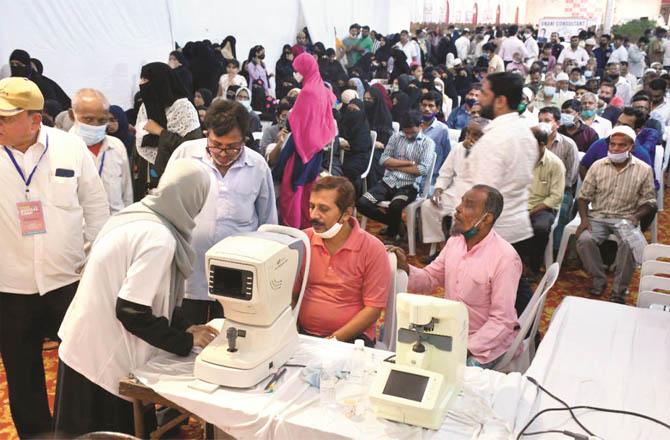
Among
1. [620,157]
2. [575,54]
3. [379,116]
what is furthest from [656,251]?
[575,54]

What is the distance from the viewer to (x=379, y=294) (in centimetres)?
253

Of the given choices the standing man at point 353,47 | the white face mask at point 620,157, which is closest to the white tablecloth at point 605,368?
the white face mask at point 620,157

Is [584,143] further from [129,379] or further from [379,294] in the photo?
[129,379]

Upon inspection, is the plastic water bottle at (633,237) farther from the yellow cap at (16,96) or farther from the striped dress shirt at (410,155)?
the yellow cap at (16,96)

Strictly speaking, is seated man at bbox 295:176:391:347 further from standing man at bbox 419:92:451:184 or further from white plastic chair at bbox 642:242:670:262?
standing man at bbox 419:92:451:184

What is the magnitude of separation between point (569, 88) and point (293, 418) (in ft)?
27.5

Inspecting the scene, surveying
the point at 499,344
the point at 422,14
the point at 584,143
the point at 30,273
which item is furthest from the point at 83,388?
the point at 422,14

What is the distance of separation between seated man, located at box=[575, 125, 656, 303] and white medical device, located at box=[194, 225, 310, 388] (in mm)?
3042

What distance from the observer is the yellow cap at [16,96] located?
2.16m

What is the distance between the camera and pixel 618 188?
436cm

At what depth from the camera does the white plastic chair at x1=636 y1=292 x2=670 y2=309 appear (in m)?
2.95

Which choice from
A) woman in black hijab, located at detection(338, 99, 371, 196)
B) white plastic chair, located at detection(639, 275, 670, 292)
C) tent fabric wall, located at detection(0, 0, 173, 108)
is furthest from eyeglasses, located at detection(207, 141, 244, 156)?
tent fabric wall, located at detection(0, 0, 173, 108)

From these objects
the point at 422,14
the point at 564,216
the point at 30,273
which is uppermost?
the point at 422,14

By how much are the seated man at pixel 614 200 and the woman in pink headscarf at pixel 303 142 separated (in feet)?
6.33
